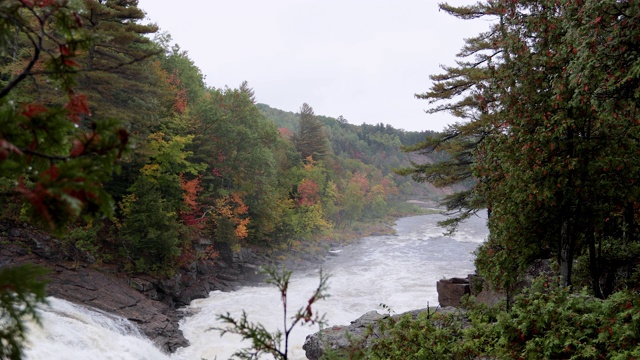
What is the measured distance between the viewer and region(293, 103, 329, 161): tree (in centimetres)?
4912

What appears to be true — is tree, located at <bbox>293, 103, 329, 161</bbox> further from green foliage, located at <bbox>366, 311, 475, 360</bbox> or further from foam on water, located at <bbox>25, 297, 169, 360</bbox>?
green foliage, located at <bbox>366, 311, 475, 360</bbox>

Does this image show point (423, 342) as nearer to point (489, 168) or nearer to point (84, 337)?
point (489, 168)

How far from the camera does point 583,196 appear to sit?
7344 millimetres

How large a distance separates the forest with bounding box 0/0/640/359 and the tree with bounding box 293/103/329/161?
24675 mm

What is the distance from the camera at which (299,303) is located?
21141mm

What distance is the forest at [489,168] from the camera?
2188 millimetres

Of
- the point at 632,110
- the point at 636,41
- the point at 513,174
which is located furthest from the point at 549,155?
the point at 636,41

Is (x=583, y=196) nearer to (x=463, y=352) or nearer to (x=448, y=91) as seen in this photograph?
(x=463, y=352)

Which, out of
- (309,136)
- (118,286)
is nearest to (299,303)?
(118,286)

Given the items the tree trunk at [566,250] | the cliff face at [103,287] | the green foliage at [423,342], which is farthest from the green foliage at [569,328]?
the cliff face at [103,287]

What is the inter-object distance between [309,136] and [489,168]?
138 feet

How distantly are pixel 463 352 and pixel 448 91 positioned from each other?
1146 centimetres

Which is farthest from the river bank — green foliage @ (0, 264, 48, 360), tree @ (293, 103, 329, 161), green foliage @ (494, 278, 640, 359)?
tree @ (293, 103, 329, 161)

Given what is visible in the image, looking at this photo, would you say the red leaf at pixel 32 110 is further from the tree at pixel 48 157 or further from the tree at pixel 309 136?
the tree at pixel 309 136
